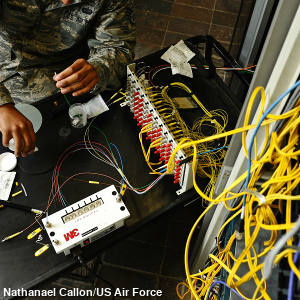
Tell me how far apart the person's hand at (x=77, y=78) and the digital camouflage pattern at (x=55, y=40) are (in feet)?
0.13

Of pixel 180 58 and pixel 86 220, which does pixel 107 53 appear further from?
pixel 86 220

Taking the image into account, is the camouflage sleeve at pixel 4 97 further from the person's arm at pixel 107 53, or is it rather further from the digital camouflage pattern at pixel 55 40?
the person's arm at pixel 107 53

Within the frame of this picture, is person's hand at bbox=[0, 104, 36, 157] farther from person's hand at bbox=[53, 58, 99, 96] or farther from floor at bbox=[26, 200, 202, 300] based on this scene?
floor at bbox=[26, 200, 202, 300]

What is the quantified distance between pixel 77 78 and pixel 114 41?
392 mm

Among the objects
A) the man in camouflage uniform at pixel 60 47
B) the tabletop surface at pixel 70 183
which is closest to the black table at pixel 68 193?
the tabletop surface at pixel 70 183

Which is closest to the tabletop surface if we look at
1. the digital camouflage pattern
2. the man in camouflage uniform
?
the man in camouflage uniform

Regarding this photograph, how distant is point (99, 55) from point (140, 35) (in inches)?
56.0

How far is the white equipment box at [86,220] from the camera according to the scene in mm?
1102

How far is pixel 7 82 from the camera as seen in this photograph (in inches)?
67.0

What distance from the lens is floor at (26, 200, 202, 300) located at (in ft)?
5.89

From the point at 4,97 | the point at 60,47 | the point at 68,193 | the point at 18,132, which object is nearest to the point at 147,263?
the point at 68,193

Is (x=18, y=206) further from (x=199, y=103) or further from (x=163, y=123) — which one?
(x=199, y=103)

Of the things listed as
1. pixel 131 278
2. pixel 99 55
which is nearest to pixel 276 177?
pixel 99 55

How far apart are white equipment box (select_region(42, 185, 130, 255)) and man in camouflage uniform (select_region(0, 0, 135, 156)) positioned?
0.34 meters
